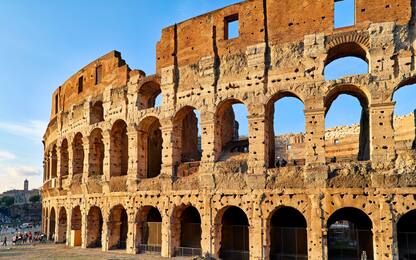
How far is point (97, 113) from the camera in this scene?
20578 millimetres

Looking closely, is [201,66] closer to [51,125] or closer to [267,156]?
[267,156]

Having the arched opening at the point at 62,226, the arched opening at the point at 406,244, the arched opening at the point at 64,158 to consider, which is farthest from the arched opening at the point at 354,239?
A: the arched opening at the point at 64,158

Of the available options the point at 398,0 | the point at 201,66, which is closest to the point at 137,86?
the point at 201,66

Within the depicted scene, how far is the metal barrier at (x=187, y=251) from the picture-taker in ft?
49.5

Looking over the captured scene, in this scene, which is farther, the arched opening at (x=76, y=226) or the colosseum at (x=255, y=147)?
the arched opening at (x=76, y=226)

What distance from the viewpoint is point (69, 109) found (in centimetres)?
2258

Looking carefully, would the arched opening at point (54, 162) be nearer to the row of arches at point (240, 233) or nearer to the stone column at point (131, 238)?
the row of arches at point (240, 233)

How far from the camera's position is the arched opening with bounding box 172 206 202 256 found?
15370 mm

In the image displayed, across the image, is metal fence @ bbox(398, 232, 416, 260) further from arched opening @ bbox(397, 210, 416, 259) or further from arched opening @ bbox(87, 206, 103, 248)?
arched opening @ bbox(87, 206, 103, 248)

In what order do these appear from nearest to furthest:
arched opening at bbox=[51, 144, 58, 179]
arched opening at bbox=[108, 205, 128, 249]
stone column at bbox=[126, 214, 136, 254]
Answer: stone column at bbox=[126, 214, 136, 254] < arched opening at bbox=[108, 205, 128, 249] < arched opening at bbox=[51, 144, 58, 179]

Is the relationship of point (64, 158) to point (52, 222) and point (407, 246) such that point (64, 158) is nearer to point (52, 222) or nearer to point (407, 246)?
point (52, 222)

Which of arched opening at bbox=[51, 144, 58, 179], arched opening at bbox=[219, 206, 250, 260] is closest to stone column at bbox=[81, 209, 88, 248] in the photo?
arched opening at bbox=[51, 144, 58, 179]

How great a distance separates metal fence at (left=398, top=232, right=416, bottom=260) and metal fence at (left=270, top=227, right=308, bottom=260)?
9.99ft

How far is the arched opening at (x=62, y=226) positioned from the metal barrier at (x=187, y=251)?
9665mm
